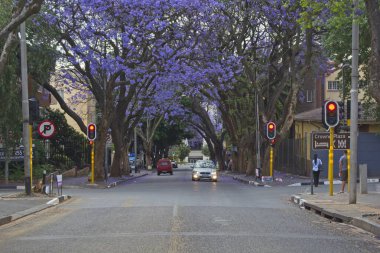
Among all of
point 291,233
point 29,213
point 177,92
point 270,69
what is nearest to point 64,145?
point 177,92

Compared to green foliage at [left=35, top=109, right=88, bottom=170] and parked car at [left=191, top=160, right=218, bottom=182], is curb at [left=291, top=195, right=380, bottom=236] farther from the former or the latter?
green foliage at [left=35, top=109, right=88, bottom=170]

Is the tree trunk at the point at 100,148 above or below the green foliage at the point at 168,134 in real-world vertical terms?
below

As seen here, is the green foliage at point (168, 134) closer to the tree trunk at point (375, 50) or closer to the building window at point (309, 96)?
the building window at point (309, 96)

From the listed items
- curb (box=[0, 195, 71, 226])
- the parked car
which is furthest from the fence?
curb (box=[0, 195, 71, 226])

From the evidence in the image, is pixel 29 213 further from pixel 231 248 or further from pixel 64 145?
pixel 64 145

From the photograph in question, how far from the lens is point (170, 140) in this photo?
7612 centimetres

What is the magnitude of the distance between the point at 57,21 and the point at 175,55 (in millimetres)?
6543

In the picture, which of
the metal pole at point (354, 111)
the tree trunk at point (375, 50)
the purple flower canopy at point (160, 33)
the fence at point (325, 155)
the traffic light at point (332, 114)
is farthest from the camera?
the fence at point (325, 155)

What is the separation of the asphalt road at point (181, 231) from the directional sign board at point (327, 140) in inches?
139

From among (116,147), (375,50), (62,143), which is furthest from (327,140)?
(62,143)

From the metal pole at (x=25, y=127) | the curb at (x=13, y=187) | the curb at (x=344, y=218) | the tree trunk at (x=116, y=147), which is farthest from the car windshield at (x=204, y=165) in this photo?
the curb at (x=344, y=218)

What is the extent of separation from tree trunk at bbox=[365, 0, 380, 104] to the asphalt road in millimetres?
3108

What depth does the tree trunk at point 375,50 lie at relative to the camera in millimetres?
11773

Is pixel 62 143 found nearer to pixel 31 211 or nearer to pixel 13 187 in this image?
pixel 13 187
